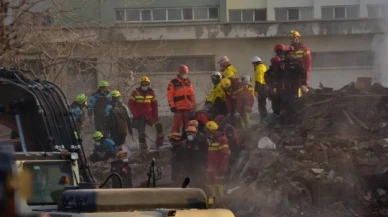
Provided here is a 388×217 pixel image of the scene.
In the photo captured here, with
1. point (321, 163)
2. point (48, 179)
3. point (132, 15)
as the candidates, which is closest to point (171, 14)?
point (132, 15)

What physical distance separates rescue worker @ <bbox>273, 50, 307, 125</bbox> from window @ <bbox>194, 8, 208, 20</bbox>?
23.4 metres

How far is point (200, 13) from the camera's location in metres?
41.1

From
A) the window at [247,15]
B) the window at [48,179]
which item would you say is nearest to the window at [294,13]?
the window at [247,15]

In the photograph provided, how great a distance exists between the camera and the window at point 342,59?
3797cm

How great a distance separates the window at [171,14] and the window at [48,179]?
105ft

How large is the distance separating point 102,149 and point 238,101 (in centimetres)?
311

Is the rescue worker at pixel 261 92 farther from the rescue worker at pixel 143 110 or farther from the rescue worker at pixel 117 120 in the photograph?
the rescue worker at pixel 117 120

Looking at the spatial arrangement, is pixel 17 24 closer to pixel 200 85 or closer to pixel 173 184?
pixel 173 184

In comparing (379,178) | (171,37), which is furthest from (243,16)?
(379,178)

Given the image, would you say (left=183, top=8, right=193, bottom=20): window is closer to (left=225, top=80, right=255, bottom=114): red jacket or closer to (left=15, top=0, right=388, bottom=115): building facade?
(left=15, top=0, right=388, bottom=115): building facade

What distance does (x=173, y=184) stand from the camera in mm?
15852

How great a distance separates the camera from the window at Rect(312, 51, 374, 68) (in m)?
38.0

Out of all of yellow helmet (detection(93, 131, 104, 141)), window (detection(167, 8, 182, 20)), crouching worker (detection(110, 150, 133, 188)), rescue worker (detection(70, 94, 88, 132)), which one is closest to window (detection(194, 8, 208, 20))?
window (detection(167, 8, 182, 20))

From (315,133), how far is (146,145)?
389 cm
